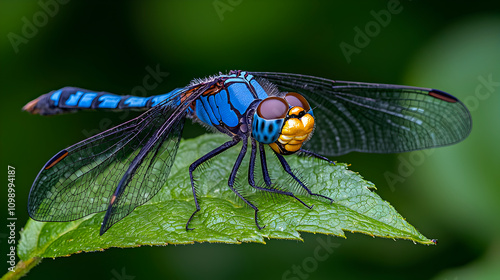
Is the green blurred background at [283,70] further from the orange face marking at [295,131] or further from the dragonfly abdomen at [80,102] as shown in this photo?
the orange face marking at [295,131]

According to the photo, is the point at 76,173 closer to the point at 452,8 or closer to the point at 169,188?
the point at 169,188

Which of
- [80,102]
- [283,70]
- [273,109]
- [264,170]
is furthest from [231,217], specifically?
[283,70]

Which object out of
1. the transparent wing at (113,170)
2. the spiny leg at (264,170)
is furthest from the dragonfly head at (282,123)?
the transparent wing at (113,170)

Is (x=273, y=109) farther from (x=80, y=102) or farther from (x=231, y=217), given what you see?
(x=80, y=102)

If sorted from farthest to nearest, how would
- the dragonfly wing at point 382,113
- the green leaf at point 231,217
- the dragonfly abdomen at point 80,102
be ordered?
1. the dragonfly abdomen at point 80,102
2. the dragonfly wing at point 382,113
3. the green leaf at point 231,217

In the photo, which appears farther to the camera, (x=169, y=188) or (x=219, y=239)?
(x=169, y=188)

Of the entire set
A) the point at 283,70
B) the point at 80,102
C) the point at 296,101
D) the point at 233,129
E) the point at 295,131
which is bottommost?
the point at 295,131

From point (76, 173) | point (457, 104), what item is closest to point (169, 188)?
point (76, 173)
